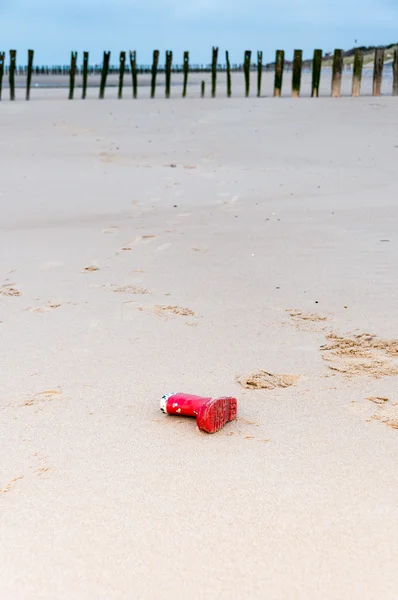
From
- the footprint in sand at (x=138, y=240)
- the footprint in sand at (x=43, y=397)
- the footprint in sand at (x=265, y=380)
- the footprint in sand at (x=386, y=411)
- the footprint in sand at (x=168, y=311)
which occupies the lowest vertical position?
the footprint in sand at (x=43, y=397)

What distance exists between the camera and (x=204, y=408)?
100 inches

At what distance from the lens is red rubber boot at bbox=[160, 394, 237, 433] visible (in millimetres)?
2541

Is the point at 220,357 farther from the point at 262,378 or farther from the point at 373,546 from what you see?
the point at 373,546

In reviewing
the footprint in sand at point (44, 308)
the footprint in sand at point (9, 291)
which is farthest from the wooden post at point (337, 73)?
the footprint in sand at point (44, 308)

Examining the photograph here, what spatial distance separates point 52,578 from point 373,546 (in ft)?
2.63

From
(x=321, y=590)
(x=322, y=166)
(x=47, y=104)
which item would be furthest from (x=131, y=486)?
(x=47, y=104)

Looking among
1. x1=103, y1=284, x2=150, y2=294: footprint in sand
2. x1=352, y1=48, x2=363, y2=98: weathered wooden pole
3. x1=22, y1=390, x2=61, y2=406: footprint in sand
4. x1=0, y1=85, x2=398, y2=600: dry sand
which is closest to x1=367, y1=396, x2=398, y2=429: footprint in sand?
x1=0, y1=85, x2=398, y2=600: dry sand

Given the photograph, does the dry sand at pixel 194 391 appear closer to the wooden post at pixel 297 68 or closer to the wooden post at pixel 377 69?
the wooden post at pixel 297 68

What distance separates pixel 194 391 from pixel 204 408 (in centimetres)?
43

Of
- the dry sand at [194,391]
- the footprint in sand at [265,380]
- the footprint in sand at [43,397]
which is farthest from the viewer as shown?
the footprint in sand at [265,380]

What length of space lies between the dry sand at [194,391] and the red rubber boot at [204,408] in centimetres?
4

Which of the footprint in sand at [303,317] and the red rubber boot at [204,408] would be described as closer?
the red rubber boot at [204,408]

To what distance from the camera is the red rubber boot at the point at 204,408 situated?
2.54 metres

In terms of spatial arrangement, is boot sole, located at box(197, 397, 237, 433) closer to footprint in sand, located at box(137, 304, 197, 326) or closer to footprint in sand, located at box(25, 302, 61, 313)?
footprint in sand, located at box(137, 304, 197, 326)
